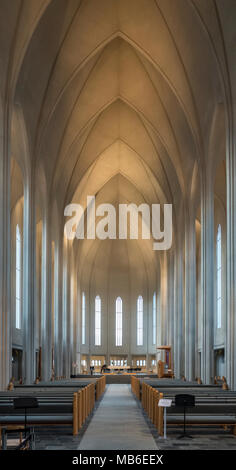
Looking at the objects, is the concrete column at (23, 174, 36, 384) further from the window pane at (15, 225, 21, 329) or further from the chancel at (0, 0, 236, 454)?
the window pane at (15, 225, 21, 329)

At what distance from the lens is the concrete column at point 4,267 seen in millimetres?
18938

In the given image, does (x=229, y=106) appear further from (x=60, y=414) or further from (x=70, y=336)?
(x=70, y=336)

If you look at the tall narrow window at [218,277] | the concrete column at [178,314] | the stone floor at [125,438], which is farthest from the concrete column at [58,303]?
the stone floor at [125,438]

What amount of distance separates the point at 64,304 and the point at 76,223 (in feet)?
20.2

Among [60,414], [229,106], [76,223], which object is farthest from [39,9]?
[76,223]

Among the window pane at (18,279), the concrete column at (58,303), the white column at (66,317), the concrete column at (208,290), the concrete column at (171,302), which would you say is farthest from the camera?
the white column at (66,317)

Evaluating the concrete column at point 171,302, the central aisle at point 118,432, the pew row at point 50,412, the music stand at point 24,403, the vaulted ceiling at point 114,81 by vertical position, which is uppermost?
the vaulted ceiling at point 114,81

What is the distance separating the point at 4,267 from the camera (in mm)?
19234

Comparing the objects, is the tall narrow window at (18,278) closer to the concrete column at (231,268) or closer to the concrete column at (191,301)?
the concrete column at (191,301)

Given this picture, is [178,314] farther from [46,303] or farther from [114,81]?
[114,81]

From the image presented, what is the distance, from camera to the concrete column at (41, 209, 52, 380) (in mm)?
31281

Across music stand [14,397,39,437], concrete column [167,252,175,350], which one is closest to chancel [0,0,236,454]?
concrete column [167,252,175,350]

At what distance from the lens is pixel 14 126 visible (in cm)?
2541

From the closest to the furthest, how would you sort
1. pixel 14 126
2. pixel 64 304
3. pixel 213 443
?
pixel 213 443 → pixel 14 126 → pixel 64 304
